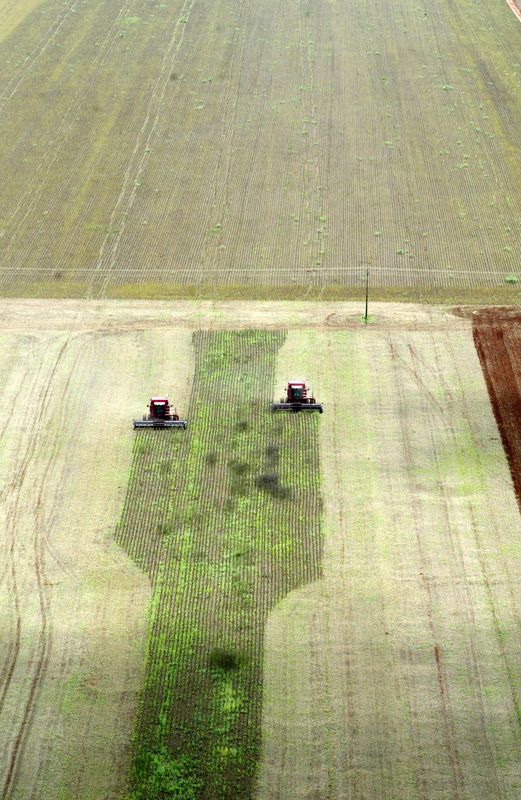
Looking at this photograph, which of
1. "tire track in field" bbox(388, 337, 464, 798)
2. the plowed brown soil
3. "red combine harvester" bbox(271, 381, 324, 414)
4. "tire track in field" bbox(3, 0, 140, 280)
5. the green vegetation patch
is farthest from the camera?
"tire track in field" bbox(3, 0, 140, 280)

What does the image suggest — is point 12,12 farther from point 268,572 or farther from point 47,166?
point 268,572

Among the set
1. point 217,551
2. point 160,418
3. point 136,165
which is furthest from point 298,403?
point 136,165

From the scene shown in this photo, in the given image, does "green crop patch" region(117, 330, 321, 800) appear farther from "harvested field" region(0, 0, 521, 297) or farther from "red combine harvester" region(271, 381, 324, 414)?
"harvested field" region(0, 0, 521, 297)

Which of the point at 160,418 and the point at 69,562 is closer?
the point at 69,562

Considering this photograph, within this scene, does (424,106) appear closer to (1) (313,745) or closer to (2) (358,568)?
(2) (358,568)

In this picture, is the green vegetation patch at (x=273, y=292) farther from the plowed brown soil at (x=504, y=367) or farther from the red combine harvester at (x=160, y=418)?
the red combine harvester at (x=160, y=418)

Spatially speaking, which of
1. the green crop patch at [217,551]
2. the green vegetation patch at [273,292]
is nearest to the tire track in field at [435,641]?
the green crop patch at [217,551]

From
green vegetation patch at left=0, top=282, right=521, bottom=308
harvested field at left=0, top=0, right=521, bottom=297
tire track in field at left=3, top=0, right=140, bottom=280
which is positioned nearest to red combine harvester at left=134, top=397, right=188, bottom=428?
green vegetation patch at left=0, top=282, right=521, bottom=308
